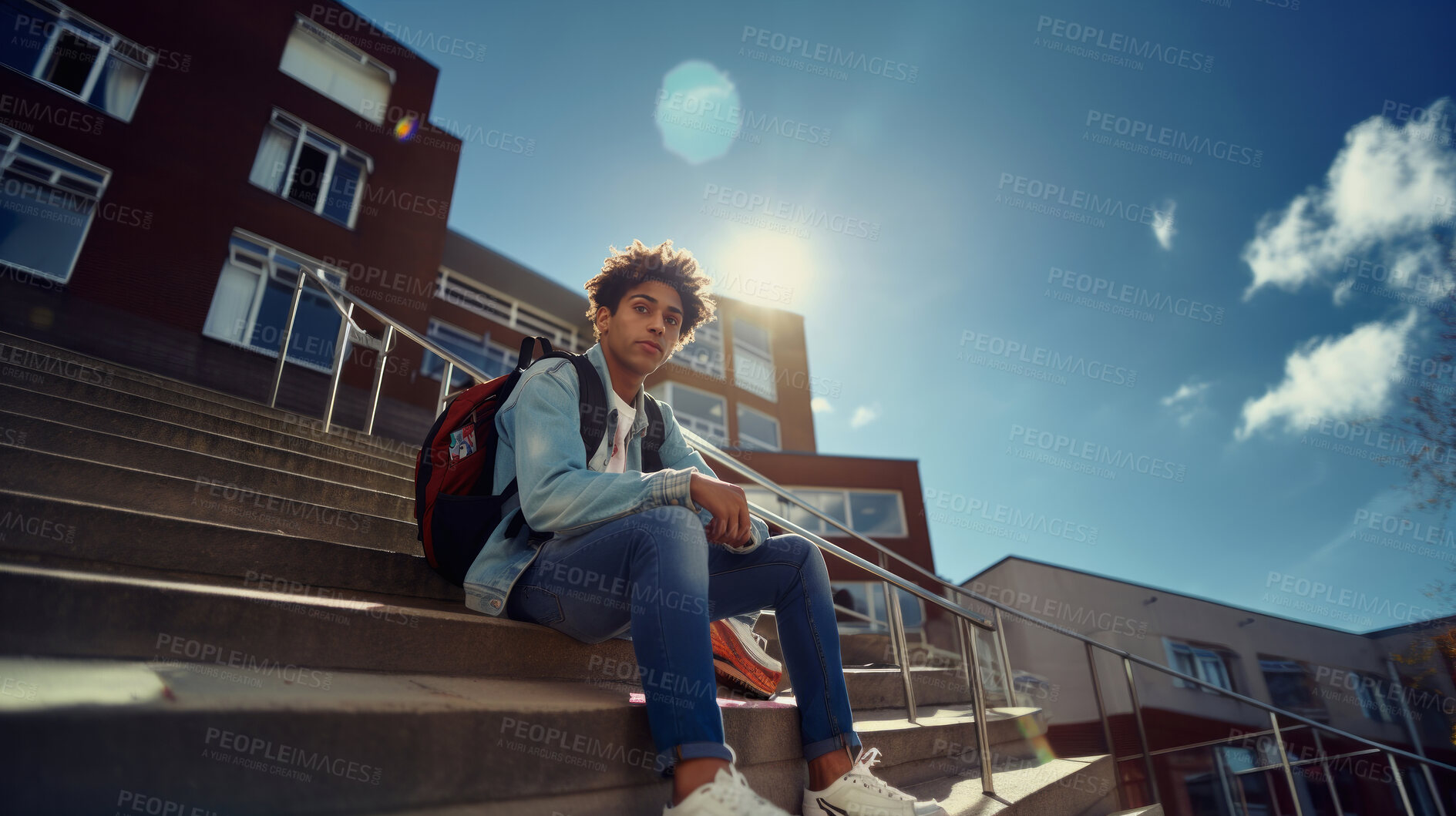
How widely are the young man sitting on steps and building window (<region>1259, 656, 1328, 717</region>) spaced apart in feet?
56.7

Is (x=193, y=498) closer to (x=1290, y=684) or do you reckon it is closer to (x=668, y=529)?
(x=668, y=529)

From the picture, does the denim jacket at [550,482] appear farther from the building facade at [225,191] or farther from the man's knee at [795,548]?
the building facade at [225,191]

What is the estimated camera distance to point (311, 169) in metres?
10.1

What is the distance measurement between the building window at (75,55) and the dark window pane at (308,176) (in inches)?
73.6

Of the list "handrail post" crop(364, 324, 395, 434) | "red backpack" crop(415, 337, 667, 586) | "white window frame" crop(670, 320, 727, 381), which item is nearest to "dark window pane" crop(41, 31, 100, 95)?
"handrail post" crop(364, 324, 395, 434)

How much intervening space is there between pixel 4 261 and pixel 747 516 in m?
9.51

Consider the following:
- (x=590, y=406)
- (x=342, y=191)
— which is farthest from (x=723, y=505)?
(x=342, y=191)

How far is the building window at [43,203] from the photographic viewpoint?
7.10m

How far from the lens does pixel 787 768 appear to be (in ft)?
5.94

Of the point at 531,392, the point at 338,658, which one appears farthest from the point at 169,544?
the point at 531,392

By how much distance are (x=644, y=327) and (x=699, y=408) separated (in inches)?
636

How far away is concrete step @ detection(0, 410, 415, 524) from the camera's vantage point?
7.22 feet

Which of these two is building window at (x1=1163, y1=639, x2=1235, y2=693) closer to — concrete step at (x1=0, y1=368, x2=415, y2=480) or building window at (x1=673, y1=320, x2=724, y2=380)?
building window at (x1=673, y1=320, x2=724, y2=380)

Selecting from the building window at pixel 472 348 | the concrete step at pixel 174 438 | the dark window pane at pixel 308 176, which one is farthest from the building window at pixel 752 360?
the concrete step at pixel 174 438
